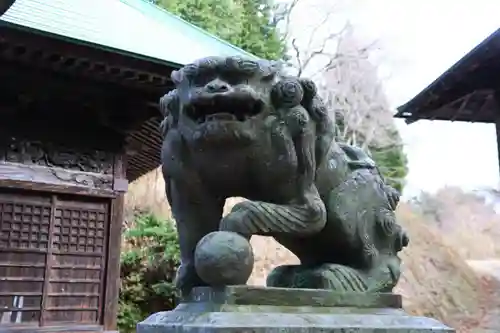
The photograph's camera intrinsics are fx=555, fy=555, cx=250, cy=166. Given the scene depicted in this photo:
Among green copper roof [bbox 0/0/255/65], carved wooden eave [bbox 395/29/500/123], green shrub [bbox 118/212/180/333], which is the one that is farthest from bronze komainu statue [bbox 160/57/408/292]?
green shrub [bbox 118/212/180/333]

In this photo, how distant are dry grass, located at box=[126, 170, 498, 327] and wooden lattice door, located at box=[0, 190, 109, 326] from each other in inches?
212

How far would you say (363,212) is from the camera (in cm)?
235

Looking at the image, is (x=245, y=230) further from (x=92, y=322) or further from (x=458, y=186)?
(x=458, y=186)

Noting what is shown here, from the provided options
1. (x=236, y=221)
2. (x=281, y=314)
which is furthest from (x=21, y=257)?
(x=281, y=314)

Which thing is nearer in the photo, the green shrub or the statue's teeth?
the statue's teeth

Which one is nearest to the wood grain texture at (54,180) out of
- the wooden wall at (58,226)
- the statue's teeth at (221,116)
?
the wooden wall at (58,226)

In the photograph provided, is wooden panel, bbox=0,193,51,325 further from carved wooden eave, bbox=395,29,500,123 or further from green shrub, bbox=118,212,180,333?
carved wooden eave, bbox=395,29,500,123

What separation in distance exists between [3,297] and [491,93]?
678 cm

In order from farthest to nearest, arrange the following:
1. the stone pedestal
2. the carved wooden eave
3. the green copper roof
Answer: the carved wooden eave < the green copper roof < the stone pedestal

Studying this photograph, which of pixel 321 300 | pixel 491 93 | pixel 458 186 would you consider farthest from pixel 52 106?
pixel 458 186

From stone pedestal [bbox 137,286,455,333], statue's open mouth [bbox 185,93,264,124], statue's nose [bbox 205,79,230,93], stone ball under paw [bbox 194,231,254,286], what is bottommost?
stone pedestal [bbox 137,286,455,333]

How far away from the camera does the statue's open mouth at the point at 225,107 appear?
6.47ft

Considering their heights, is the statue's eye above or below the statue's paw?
above

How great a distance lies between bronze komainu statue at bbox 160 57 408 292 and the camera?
6.56 ft
